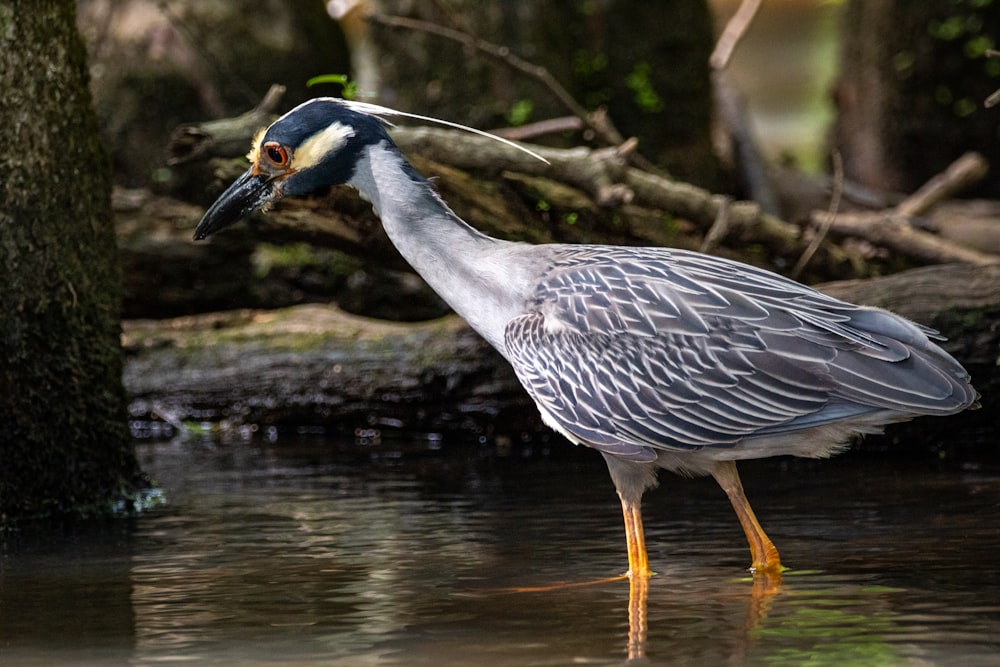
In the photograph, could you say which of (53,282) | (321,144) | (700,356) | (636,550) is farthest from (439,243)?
(53,282)

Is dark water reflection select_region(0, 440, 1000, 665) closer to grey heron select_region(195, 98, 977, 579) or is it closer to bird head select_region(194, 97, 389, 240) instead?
grey heron select_region(195, 98, 977, 579)

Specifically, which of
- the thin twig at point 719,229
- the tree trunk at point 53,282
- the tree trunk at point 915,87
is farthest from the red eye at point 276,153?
the tree trunk at point 915,87

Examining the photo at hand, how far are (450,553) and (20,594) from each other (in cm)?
183

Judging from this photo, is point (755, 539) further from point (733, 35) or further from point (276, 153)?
point (733, 35)

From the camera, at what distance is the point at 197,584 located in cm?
564

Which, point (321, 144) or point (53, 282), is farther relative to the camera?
point (53, 282)

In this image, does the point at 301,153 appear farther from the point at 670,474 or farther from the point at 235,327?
the point at 235,327

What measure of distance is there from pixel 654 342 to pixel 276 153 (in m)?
1.92

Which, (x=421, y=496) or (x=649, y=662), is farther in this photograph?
(x=421, y=496)

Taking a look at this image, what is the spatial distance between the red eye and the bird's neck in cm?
33

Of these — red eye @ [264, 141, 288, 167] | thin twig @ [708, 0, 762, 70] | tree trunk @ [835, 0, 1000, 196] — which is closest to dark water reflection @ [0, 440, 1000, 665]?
red eye @ [264, 141, 288, 167]

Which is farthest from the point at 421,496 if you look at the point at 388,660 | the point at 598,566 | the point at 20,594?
the point at 388,660

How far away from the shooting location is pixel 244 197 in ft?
20.5

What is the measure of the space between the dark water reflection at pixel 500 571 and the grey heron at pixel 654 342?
511 millimetres
